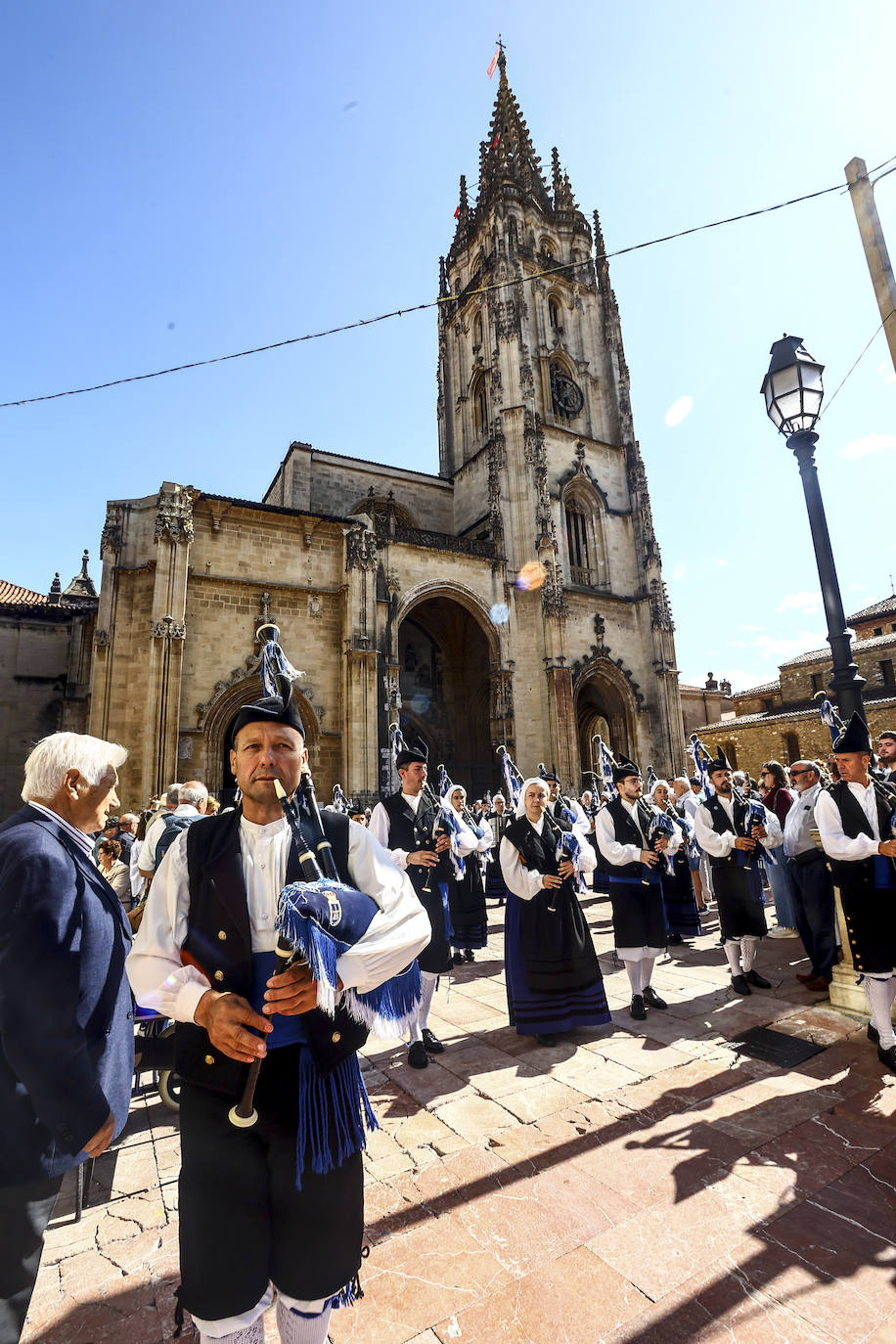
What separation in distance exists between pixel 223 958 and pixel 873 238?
7.27m

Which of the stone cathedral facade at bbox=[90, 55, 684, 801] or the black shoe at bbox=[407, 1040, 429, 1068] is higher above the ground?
the stone cathedral facade at bbox=[90, 55, 684, 801]

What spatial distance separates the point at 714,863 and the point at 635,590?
71.0 feet

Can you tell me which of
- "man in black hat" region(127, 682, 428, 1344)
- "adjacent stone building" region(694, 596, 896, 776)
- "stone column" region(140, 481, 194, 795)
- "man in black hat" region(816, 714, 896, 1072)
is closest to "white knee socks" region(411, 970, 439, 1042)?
"man in black hat" region(127, 682, 428, 1344)

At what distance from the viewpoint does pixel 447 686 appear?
2489 centimetres

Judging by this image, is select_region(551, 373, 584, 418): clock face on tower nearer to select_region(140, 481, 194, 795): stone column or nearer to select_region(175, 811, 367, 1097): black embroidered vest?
select_region(140, 481, 194, 795): stone column

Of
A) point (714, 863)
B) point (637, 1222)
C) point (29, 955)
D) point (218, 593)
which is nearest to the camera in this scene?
point (29, 955)

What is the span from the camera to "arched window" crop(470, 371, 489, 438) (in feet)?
90.9

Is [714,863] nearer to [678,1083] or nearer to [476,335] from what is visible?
[678,1083]

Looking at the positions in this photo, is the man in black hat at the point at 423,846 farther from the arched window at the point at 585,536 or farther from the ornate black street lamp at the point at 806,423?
the arched window at the point at 585,536

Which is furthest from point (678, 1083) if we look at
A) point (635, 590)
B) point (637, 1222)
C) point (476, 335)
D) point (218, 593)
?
point (476, 335)

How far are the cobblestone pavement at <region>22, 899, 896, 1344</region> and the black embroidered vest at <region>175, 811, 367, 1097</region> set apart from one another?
3.80 feet

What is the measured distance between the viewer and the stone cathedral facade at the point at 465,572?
634 inches

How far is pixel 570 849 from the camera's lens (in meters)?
5.36

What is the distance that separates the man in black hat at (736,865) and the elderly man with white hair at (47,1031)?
520 cm
